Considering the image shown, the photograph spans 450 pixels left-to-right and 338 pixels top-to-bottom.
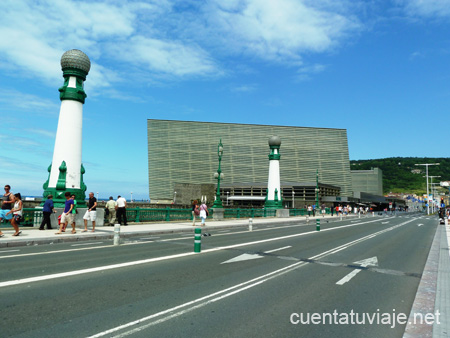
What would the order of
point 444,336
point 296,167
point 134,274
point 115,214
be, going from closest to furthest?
point 444,336, point 134,274, point 115,214, point 296,167

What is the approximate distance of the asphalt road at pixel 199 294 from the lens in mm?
4480

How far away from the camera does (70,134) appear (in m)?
20.3

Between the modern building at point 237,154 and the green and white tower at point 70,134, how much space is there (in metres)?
86.2

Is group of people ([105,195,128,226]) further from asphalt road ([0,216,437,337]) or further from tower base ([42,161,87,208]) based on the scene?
asphalt road ([0,216,437,337])

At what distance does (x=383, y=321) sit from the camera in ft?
16.4

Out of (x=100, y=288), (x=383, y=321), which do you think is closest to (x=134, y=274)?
(x=100, y=288)

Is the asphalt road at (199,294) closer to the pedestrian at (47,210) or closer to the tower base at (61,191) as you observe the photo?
the pedestrian at (47,210)

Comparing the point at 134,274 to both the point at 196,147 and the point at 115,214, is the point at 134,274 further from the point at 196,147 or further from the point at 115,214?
the point at 196,147

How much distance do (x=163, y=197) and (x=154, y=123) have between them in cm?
2469

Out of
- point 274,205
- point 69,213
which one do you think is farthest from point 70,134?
point 274,205

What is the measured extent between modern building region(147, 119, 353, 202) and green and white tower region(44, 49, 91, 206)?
3394 inches

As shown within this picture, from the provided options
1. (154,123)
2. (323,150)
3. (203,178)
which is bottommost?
(203,178)

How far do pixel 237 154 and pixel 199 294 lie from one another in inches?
4046

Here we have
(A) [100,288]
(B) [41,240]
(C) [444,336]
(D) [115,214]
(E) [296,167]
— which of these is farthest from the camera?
(E) [296,167]
